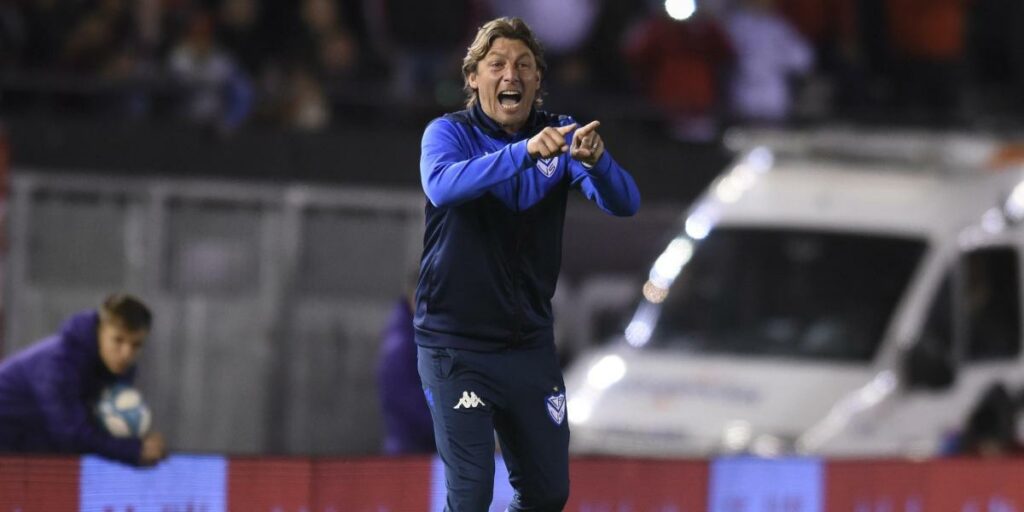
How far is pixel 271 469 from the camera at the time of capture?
8.35m

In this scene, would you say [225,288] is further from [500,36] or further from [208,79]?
[500,36]

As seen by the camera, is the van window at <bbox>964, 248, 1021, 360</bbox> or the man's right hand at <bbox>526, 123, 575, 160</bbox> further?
the van window at <bbox>964, 248, 1021, 360</bbox>

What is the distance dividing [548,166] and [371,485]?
2.43 m

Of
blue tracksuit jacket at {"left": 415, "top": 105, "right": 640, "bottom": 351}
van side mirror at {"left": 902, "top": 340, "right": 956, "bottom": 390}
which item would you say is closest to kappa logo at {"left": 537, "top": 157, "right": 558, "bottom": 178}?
blue tracksuit jacket at {"left": 415, "top": 105, "right": 640, "bottom": 351}

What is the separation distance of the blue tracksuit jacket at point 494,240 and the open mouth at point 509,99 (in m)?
0.12

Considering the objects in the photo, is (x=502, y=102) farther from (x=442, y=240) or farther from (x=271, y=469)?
(x=271, y=469)

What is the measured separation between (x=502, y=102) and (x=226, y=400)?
339 inches

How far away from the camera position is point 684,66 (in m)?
16.6

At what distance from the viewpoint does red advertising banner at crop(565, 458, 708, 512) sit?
9242 mm

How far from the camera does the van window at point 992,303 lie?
13305mm

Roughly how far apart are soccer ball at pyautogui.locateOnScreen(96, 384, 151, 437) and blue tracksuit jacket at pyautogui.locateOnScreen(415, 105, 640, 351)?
2235mm

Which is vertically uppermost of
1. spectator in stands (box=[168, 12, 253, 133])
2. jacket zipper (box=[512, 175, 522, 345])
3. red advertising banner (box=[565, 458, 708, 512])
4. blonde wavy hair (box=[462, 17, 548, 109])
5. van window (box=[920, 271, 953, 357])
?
spectator in stands (box=[168, 12, 253, 133])

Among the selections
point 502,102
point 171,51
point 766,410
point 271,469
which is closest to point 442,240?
point 502,102

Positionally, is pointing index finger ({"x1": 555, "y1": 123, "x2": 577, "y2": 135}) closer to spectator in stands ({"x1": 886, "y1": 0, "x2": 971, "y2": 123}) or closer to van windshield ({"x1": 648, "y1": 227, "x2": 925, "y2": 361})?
van windshield ({"x1": 648, "y1": 227, "x2": 925, "y2": 361})
